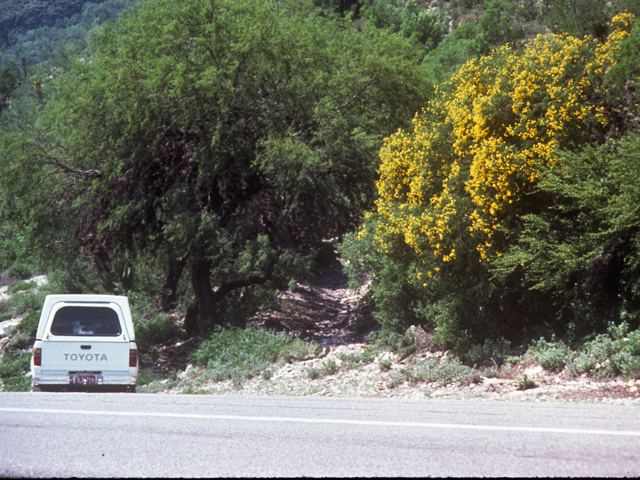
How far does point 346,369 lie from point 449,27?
3800cm

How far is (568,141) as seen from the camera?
34.3ft

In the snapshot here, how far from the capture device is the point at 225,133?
15867mm

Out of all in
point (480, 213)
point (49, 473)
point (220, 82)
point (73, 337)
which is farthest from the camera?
point (220, 82)

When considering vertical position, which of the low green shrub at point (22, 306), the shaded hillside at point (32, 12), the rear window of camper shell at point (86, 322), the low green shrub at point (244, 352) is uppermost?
the shaded hillside at point (32, 12)

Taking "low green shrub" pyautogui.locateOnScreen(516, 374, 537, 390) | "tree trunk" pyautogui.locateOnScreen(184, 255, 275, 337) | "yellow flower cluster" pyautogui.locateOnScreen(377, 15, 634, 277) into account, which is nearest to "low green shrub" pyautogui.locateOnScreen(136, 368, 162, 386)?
"tree trunk" pyautogui.locateOnScreen(184, 255, 275, 337)

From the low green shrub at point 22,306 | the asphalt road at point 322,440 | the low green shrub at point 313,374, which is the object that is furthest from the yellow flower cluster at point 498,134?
the low green shrub at point 22,306

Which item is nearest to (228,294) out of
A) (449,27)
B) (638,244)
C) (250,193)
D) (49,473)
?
(250,193)

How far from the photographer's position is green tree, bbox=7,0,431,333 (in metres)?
15.9

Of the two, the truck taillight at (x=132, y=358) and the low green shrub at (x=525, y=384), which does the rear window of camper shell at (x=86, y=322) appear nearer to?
the truck taillight at (x=132, y=358)

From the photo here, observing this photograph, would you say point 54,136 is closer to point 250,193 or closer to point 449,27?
point 250,193

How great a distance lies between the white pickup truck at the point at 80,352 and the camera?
9953mm

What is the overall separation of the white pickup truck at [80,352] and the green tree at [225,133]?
5.53 m

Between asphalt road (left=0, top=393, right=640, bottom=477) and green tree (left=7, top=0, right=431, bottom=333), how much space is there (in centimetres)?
899

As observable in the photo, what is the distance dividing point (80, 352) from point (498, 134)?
311 inches
